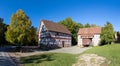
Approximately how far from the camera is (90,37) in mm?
53094

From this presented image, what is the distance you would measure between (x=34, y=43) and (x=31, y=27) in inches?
1085

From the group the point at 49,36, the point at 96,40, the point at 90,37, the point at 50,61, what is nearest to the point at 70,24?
the point at 90,37

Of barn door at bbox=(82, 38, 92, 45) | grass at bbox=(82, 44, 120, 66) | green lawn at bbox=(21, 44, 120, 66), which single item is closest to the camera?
green lawn at bbox=(21, 44, 120, 66)

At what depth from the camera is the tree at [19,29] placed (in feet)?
111

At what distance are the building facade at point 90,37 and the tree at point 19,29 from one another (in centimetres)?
2431

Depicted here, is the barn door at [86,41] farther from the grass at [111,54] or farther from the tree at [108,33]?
the grass at [111,54]

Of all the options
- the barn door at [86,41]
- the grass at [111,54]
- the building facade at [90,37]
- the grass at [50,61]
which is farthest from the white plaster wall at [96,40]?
the grass at [50,61]

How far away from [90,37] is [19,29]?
26.5 metres

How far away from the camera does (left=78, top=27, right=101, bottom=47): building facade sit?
52.0m

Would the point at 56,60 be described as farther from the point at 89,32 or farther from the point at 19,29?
the point at 89,32

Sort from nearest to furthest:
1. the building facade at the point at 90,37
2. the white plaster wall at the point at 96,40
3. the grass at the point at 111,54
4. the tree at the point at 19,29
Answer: the grass at the point at 111,54
the tree at the point at 19,29
the white plaster wall at the point at 96,40
the building facade at the point at 90,37

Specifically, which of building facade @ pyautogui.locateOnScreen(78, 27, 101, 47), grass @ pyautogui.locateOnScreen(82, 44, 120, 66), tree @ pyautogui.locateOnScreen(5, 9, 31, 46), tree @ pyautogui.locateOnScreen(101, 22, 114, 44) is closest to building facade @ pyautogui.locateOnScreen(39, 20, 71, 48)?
building facade @ pyautogui.locateOnScreen(78, 27, 101, 47)

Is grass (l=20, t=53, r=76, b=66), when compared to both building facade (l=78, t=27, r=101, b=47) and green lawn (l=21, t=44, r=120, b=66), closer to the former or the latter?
green lawn (l=21, t=44, r=120, b=66)

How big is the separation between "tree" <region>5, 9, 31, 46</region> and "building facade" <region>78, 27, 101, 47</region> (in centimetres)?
2431
